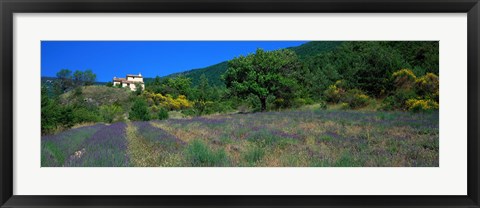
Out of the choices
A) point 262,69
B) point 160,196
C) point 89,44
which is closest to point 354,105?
point 262,69

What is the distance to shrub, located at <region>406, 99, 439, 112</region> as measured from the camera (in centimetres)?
491

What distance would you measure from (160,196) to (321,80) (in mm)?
3781

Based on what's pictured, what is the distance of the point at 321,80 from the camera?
6.70 metres

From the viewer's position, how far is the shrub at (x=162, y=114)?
561 centimetres

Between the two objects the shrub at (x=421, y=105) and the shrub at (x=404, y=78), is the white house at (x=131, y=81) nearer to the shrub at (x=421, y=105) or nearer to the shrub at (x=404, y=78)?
the shrub at (x=421, y=105)

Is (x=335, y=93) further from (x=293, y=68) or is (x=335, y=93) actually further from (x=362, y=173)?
(x=362, y=173)

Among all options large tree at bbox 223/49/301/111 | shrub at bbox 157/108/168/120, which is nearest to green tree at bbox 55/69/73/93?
shrub at bbox 157/108/168/120

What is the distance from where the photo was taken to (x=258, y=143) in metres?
5.24

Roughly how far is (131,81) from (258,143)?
82.2 inches

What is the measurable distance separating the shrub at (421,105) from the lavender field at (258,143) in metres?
0.11

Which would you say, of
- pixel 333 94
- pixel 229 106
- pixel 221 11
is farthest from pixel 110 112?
pixel 333 94

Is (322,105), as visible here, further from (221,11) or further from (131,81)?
(131,81)

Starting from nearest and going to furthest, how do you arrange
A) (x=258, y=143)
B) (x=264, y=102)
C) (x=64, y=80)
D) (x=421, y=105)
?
(x=64, y=80) → (x=258, y=143) → (x=421, y=105) → (x=264, y=102)

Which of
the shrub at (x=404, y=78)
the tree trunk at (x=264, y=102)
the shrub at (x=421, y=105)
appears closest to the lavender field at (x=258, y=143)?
the shrub at (x=421, y=105)
